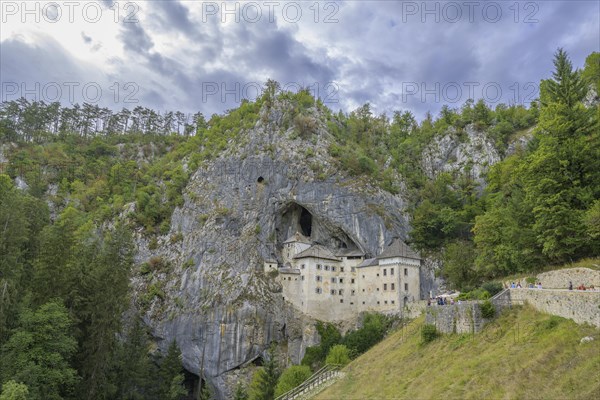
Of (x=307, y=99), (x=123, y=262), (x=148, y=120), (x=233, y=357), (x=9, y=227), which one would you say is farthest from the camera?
(x=148, y=120)

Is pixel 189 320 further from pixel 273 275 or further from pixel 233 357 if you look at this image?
pixel 273 275

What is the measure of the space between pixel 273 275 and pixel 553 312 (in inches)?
1671

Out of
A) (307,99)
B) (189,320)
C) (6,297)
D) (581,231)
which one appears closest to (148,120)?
(307,99)

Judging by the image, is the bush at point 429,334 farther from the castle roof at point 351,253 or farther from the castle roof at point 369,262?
the castle roof at point 351,253

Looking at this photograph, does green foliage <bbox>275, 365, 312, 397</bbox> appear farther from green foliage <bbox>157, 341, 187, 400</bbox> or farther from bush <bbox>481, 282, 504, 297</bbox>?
bush <bbox>481, 282, 504, 297</bbox>

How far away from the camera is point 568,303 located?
22.0 m

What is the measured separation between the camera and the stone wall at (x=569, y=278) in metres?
27.9

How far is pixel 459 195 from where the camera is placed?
230 ft

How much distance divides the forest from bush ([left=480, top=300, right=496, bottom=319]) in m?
10.1

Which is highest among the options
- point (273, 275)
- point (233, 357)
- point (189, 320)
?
point (273, 275)

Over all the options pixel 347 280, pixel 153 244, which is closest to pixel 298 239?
pixel 347 280

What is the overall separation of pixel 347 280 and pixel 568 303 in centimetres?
4050

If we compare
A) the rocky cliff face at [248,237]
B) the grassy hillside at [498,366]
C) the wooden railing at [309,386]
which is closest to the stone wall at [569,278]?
the grassy hillside at [498,366]

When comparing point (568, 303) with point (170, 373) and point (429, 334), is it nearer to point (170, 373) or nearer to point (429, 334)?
point (429, 334)
